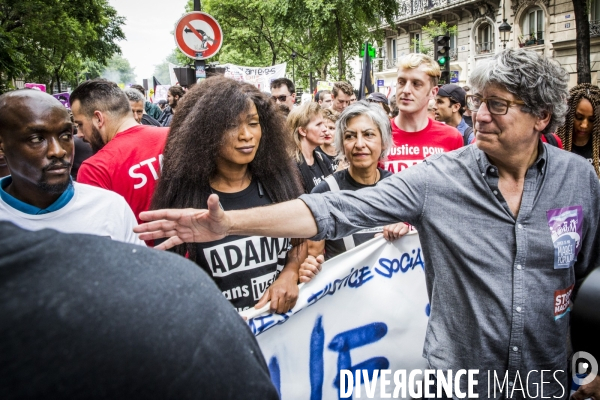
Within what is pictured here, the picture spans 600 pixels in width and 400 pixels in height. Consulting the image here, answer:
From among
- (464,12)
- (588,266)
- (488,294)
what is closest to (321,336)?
(488,294)

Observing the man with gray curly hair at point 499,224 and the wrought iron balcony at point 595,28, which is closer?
the man with gray curly hair at point 499,224

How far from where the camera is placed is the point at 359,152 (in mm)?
3262

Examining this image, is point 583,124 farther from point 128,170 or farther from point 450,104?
point 128,170

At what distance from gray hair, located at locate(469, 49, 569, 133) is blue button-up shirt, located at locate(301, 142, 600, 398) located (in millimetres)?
197

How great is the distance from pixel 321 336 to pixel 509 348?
37.7 inches

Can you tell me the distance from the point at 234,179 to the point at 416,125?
2108 mm

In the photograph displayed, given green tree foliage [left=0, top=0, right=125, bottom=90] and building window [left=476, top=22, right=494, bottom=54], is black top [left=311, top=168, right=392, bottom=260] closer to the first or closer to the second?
green tree foliage [left=0, top=0, right=125, bottom=90]

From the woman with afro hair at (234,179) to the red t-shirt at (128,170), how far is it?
30.6 inches

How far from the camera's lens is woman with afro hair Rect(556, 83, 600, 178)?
13.4ft

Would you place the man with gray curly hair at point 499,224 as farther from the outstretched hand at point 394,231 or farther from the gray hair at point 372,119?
the gray hair at point 372,119

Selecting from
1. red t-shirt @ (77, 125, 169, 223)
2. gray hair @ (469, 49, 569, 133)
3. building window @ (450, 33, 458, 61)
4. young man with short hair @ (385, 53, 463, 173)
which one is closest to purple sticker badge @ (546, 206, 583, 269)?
gray hair @ (469, 49, 569, 133)

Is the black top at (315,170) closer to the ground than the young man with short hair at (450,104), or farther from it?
closer to the ground

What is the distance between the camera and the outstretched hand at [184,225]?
5.62 feet

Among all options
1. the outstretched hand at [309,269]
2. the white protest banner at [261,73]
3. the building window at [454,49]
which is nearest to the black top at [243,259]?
the outstretched hand at [309,269]
